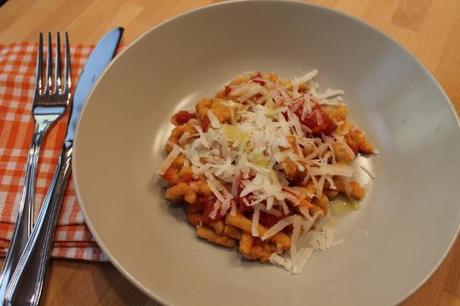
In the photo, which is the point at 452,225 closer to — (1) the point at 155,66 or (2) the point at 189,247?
(2) the point at 189,247

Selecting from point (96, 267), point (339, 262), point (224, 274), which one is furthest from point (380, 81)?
point (96, 267)

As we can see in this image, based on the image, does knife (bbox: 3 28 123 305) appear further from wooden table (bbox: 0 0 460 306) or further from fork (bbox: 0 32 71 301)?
wooden table (bbox: 0 0 460 306)

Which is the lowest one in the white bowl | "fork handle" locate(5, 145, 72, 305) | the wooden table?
"fork handle" locate(5, 145, 72, 305)

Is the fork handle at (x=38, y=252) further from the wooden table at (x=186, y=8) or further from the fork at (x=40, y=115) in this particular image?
the wooden table at (x=186, y=8)

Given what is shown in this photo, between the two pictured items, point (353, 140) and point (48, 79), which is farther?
point (48, 79)

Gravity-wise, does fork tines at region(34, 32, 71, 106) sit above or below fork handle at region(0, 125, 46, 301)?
above

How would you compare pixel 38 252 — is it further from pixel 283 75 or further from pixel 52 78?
pixel 283 75

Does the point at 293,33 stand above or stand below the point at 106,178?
above

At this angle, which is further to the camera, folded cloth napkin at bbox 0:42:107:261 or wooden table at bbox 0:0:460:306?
wooden table at bbox 0:0:460:306

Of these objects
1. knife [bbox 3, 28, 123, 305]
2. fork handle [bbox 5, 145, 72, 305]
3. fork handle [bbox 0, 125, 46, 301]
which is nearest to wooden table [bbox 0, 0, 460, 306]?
knife [bbox 3, 28, 123, 305]
